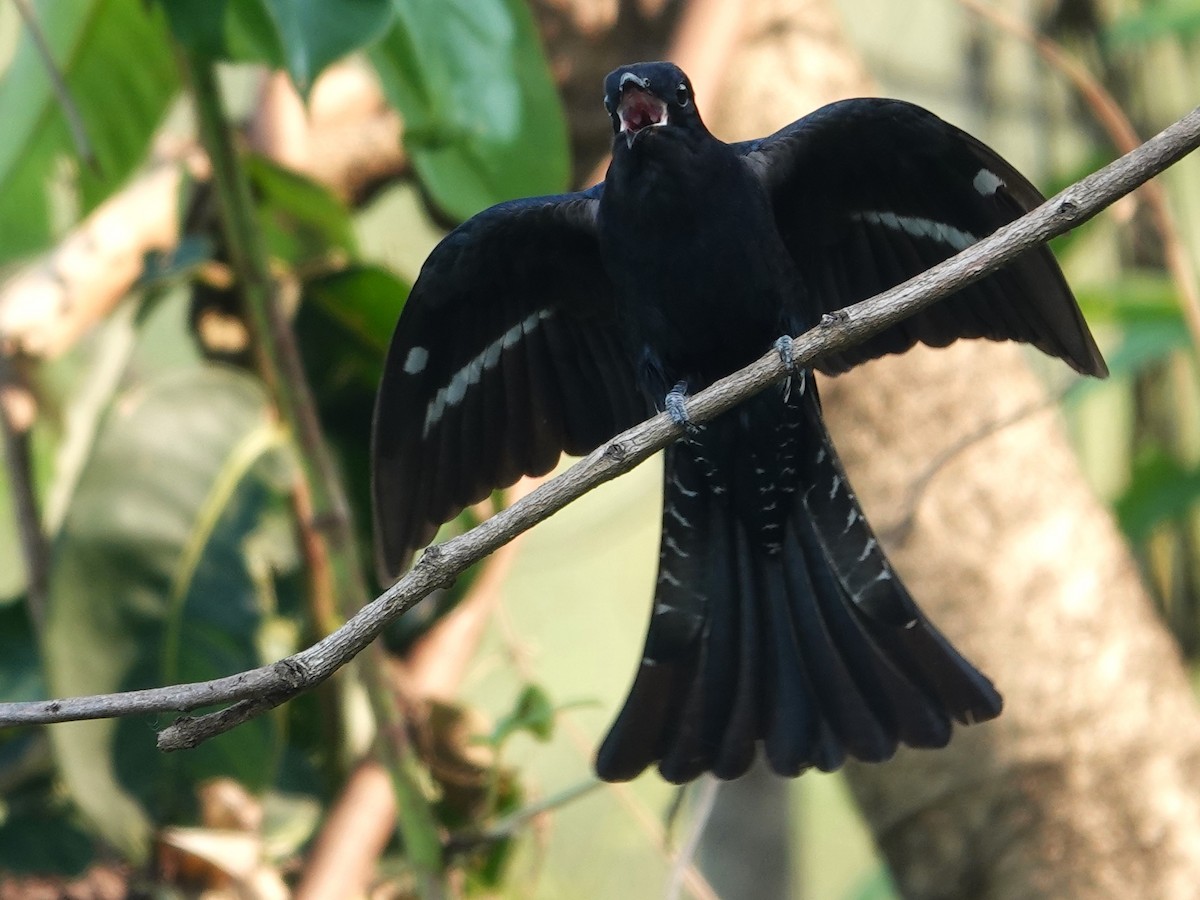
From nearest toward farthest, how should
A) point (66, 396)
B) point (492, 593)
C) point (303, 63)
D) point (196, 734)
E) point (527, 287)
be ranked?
point (196, 734) → point (303, 63) → point (527, 287) → point (492, 593) → point (66, 396)

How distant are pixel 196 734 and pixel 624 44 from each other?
2515mm

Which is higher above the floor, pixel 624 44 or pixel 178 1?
pixel 624 44

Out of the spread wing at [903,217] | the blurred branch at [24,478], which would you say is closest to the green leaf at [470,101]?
the spread wing at [903,217]

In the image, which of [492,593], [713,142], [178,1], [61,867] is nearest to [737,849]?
[492,593]

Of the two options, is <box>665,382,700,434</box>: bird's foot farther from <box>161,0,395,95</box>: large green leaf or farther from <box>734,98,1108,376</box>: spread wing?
<box>161,0,395,95</box>: large green leaf

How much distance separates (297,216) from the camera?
2.65 m

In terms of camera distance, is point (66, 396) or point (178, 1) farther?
point (66, 396)

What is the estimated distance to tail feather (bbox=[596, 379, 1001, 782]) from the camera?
1.86 m

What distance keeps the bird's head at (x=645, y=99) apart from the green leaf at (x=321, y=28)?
1.06ft

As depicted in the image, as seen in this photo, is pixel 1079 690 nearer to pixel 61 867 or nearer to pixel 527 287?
pixel 527 287

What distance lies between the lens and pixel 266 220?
2.70 m

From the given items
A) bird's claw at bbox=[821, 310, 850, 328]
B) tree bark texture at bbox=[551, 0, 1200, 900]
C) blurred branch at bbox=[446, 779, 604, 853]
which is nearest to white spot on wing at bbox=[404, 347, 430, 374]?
blurred branch at bbox=[446, 779, 604, 853]

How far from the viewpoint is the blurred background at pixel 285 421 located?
80.4 inches

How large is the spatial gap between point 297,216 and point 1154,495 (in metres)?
2.16
